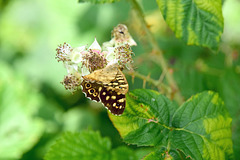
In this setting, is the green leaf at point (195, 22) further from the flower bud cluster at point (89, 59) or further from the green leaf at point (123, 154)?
the green leaf at point (123, 154)

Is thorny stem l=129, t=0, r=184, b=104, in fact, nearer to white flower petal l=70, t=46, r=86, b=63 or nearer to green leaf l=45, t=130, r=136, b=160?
white flower petal l=70, t=46, r=86, b=63

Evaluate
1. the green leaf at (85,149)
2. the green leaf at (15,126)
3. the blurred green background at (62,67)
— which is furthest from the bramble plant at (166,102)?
the green leaf at (15,126)

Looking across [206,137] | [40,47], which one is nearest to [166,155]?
[206,137]

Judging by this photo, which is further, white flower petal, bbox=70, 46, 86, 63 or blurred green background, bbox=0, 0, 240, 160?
blurred green background, bbox=0, 0, 240, 160

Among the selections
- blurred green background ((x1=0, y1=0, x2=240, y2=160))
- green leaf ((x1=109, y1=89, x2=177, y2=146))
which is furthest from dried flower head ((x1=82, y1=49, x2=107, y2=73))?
blurred green background ((x1=0, y1=0, x2=240, y2=160))

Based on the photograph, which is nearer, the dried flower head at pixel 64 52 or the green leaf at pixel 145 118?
the green leaf at pixel 145 118

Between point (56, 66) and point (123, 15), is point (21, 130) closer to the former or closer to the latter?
point (56, 66)
